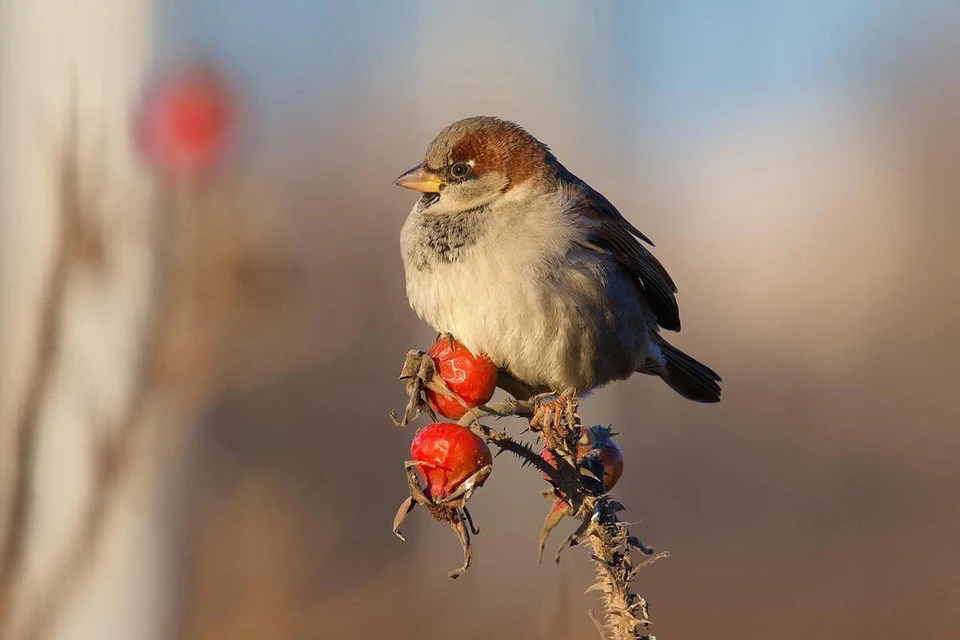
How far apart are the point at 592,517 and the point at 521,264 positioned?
2.67 ft

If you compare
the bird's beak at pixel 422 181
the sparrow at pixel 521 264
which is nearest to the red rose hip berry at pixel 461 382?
the sparrow at pixel 521 264

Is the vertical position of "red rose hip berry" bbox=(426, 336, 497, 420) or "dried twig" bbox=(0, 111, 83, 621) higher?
"dried twig" bbox=(0, 111, 83, 621)

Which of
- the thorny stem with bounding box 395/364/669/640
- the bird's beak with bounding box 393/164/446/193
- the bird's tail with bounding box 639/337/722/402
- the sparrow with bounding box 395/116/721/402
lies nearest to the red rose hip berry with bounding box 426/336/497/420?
the thorny stem with bounding box 395/364/669/640

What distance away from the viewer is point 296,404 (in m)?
3.18

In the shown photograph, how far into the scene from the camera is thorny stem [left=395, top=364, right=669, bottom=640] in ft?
3.03

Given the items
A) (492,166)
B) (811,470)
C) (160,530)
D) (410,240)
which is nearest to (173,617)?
(160,530)

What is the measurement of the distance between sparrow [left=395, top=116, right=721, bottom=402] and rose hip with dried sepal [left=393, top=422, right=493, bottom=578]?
498mm

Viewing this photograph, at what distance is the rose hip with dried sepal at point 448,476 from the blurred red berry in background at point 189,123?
1.40ft

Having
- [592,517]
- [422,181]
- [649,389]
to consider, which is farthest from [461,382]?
[649,389]

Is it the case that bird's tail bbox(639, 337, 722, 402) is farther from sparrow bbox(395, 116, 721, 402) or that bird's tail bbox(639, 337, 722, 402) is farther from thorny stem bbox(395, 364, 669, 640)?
thorny stem bbox(395, 364, 669, 640)

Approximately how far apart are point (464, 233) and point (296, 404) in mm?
1509

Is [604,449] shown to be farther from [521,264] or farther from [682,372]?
[682,372]

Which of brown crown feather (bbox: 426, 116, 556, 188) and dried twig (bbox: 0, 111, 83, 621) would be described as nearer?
dried twig (bbox: 0, 111, 83, 621)

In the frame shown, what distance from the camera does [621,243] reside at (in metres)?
2.08
